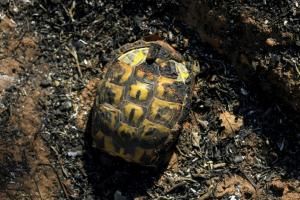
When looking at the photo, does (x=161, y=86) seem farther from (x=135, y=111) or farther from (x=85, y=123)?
(x=85, y=123)

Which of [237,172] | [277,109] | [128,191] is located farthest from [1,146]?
[277,109]

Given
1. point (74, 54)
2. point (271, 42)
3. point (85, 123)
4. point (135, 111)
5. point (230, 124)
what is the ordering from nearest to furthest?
point (135, 111) < point (271, 42) < point (230, 124) < point (85, 123) < point (74, 54)

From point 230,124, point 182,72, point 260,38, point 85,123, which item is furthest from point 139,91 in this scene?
point 260,38

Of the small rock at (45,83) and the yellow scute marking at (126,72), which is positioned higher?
the yellow scute marking at (126,72)

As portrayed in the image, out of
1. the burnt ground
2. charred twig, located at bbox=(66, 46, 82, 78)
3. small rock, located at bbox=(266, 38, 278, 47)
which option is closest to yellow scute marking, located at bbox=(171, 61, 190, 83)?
the burnt ground

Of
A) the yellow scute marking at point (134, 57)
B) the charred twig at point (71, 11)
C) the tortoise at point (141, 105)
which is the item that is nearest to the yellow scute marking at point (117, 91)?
the tortoise at point (141, 105)

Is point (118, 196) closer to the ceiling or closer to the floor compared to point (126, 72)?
closer to the floor

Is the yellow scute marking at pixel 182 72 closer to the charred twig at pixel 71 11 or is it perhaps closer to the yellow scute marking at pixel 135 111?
the yellow scute marking at pixel 135 111

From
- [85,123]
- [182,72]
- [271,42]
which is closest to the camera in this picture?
[271,42]
